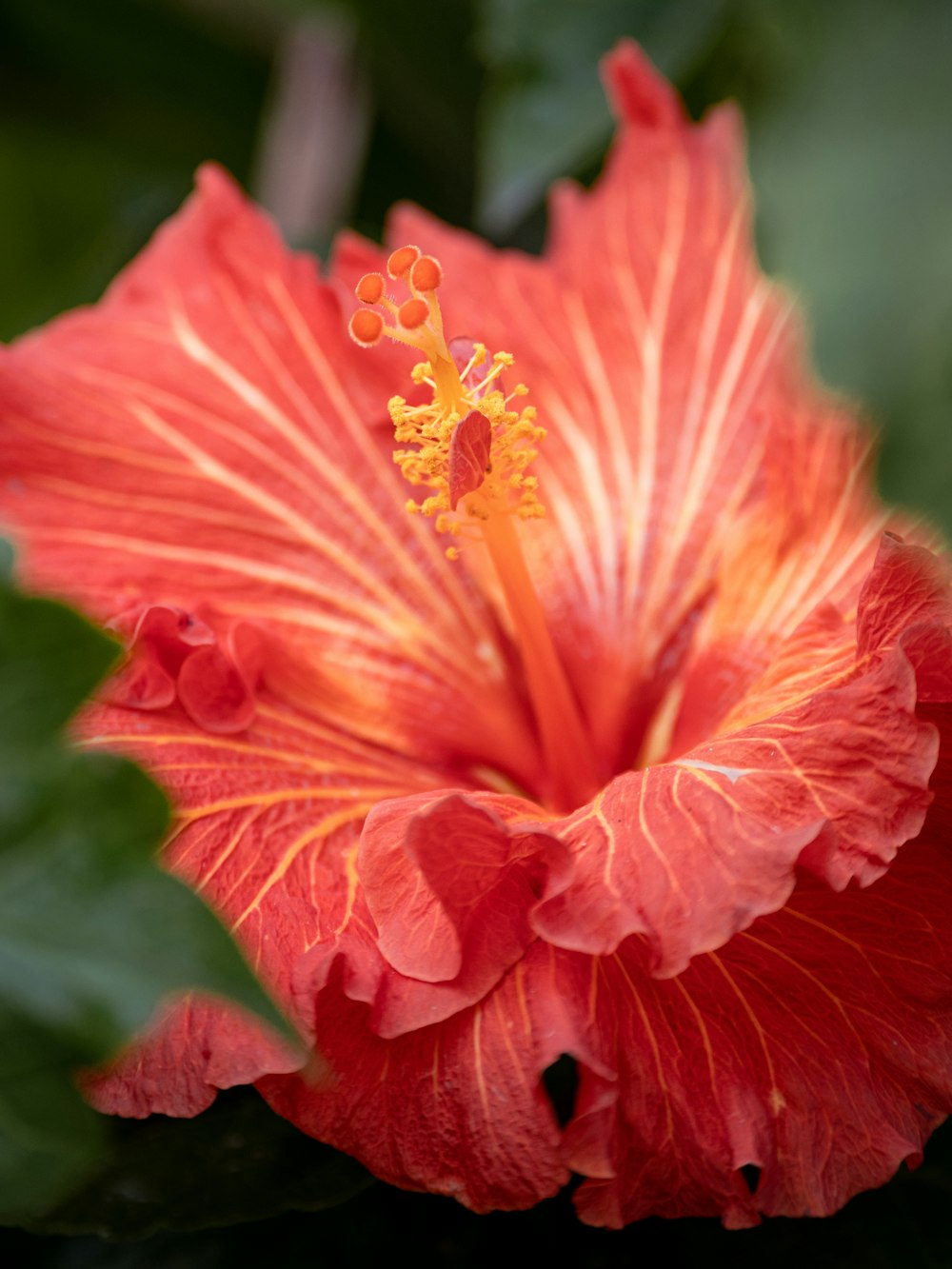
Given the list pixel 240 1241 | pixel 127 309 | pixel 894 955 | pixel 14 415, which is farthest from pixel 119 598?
pixel 894 955

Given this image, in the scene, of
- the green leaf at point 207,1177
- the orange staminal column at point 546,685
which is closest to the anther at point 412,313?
the orange staminal column at point 546,685

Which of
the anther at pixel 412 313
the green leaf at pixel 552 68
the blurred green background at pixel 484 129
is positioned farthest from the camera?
the green leaf at pixel 552 68

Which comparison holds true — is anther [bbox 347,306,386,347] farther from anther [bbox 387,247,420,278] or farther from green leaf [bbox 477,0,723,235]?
green leaf [bbox 477,0,723,235]

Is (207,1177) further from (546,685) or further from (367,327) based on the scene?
(367,327)

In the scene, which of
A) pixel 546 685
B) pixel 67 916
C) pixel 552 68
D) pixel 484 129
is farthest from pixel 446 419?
pixel 67 916

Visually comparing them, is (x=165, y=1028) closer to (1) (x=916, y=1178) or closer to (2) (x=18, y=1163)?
(2) (x=18, y=1163)

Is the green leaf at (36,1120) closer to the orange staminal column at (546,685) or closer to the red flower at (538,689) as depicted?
the red flower at (538,689)

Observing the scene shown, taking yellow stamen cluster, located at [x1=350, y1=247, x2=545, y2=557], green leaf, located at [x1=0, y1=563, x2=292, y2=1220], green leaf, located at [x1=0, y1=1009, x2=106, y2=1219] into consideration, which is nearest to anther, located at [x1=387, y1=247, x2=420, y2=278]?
yellow stamen cluster, located at [x1=350, y1=247, x2=545, y2=557]
